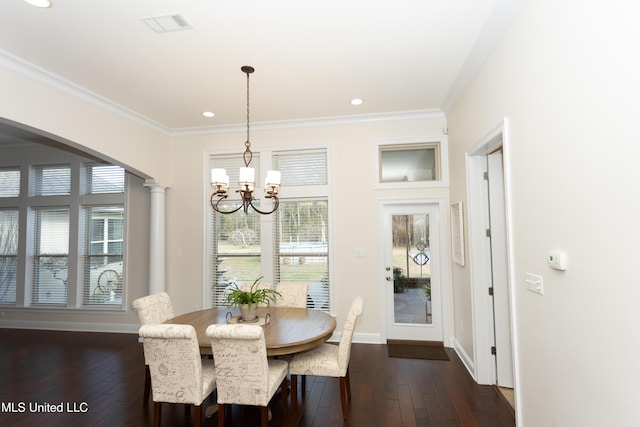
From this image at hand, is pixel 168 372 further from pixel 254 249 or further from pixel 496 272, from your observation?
pixel 496 272

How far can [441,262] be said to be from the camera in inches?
163

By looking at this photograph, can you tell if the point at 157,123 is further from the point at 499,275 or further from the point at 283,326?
the point at 499,275

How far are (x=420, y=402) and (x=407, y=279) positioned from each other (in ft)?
5.66

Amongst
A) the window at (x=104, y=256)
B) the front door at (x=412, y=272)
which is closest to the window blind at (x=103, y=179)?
the window at (x=104, y=256)

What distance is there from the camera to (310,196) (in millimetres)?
4488

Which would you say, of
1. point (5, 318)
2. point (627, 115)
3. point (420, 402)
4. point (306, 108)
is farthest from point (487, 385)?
point (5, 318)

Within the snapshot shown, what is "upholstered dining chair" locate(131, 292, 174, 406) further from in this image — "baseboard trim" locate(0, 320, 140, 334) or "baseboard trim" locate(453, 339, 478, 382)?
"baseboard trim" locate(453, 339, 478, 382)

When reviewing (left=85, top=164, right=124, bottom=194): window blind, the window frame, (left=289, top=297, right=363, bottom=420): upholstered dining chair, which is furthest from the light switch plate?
(left=85, top=164, right=124, bottom=194): window blind

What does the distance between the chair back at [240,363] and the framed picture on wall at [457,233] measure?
2.48 metres

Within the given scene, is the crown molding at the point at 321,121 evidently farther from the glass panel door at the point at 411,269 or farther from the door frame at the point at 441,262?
A: the glass panel door at the point at 411,269

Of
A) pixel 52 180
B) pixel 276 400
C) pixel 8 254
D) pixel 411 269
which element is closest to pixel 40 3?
pixel 276 400

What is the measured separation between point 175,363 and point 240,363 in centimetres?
48

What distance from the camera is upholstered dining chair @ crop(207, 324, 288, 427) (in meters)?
2.04

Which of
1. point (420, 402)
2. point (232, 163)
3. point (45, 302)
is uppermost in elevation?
point (232, 163)
